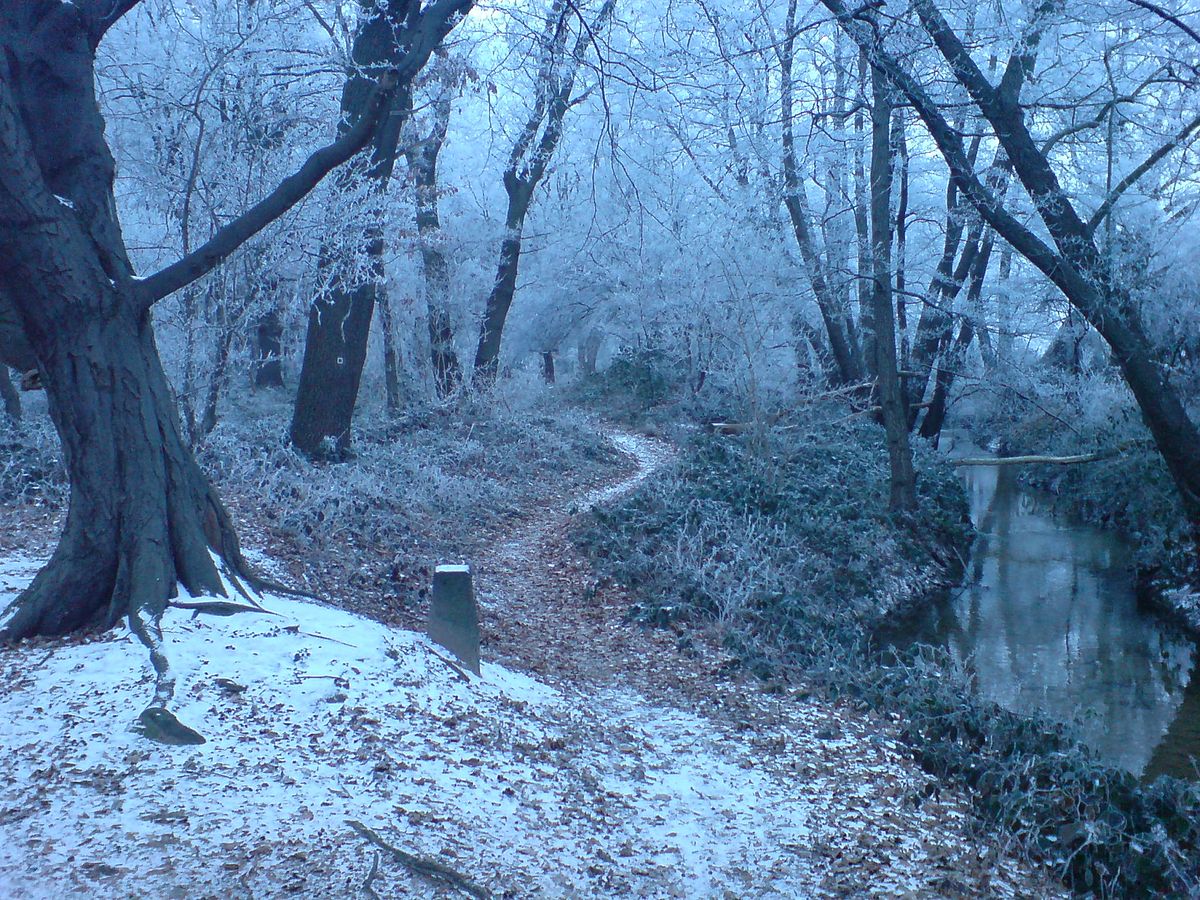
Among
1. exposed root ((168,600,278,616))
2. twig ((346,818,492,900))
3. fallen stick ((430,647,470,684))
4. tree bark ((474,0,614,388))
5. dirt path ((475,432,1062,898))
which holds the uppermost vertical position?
tree bark ((474,0,614,388))

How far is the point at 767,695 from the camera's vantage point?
287 inches

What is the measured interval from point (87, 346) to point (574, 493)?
924 centimetres

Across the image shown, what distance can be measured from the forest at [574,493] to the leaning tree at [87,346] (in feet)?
0.08

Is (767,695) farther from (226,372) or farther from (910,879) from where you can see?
(226,372)

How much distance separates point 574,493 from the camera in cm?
1420

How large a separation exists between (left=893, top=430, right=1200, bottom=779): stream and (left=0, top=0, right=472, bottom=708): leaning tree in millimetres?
6098

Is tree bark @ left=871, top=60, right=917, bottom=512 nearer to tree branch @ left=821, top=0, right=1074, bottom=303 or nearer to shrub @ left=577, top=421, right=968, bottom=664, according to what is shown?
shrub @ left=577, top=421, right=968, bottom=664

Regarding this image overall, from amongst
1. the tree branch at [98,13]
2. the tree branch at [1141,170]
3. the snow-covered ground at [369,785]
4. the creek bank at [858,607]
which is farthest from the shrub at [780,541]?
the tree branch at [98,13]

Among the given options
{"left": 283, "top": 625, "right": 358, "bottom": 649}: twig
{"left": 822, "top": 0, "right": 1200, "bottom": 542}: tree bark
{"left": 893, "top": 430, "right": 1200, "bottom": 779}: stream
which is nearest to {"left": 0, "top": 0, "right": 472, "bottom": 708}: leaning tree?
{"left": 283, "top": 625, "right": 358, "bottom": 649}: twig

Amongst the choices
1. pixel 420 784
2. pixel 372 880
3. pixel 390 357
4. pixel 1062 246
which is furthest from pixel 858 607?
pixel 390 357

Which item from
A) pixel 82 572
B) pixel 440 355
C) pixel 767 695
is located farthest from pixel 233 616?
pixel 440 355

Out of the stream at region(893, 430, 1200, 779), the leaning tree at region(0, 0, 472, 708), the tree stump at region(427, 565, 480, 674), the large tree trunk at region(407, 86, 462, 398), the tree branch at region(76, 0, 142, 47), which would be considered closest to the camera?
the leaning tree at region(0, 0, 472, 708)

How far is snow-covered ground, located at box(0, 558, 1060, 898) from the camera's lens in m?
3.71

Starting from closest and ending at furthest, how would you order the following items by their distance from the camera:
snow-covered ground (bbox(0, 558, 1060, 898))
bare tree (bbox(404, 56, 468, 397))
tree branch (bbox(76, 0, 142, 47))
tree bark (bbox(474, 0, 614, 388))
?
snow-covered ground (bbox(0, 558, 1060, 898))
tree branch (bbox(76, 0, 142, 47))
tree bark (bbox(474, 0, 614, 388))
bare tree (bbox(404, 56, 468, 397))
